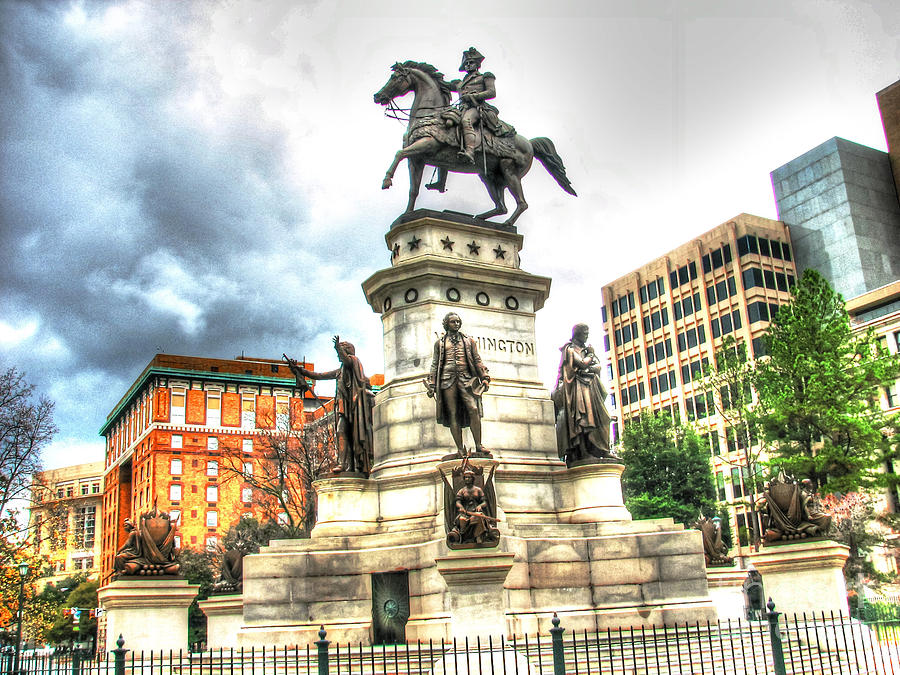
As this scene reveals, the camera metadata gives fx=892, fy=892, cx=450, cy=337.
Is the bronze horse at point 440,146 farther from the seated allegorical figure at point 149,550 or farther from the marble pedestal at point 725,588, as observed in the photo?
the marble pedestal at point 725,588

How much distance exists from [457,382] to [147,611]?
733 centimetres

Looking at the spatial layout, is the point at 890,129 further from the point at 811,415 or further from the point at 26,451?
the point at 26,451

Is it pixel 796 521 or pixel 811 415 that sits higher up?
pixel 811 415

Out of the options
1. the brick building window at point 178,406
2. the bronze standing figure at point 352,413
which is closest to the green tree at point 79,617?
the brick building window at point 178,406

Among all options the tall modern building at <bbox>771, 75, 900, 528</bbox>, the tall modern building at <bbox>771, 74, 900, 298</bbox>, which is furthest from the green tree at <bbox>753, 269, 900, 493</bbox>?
the tall modern building at <bbox>771, 74, 900, 298</bbox>

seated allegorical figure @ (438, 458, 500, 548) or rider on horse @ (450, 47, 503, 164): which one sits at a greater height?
rider on horse @ (450, 47, 503, 164)

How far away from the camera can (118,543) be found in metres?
88.2

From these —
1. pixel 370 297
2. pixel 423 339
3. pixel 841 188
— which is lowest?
pixel 423 339

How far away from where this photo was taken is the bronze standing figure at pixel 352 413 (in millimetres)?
18203

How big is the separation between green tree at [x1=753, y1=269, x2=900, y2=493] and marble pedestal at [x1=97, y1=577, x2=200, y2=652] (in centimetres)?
2659

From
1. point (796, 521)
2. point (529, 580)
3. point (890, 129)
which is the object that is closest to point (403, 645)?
point (529, 580)

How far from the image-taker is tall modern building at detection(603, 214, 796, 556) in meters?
81.1

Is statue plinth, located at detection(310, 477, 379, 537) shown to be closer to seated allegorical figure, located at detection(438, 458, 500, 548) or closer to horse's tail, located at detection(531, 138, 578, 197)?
seated allegorical figure, located at detection(438, 458, 500, 548)

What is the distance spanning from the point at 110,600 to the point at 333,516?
4.40 m
